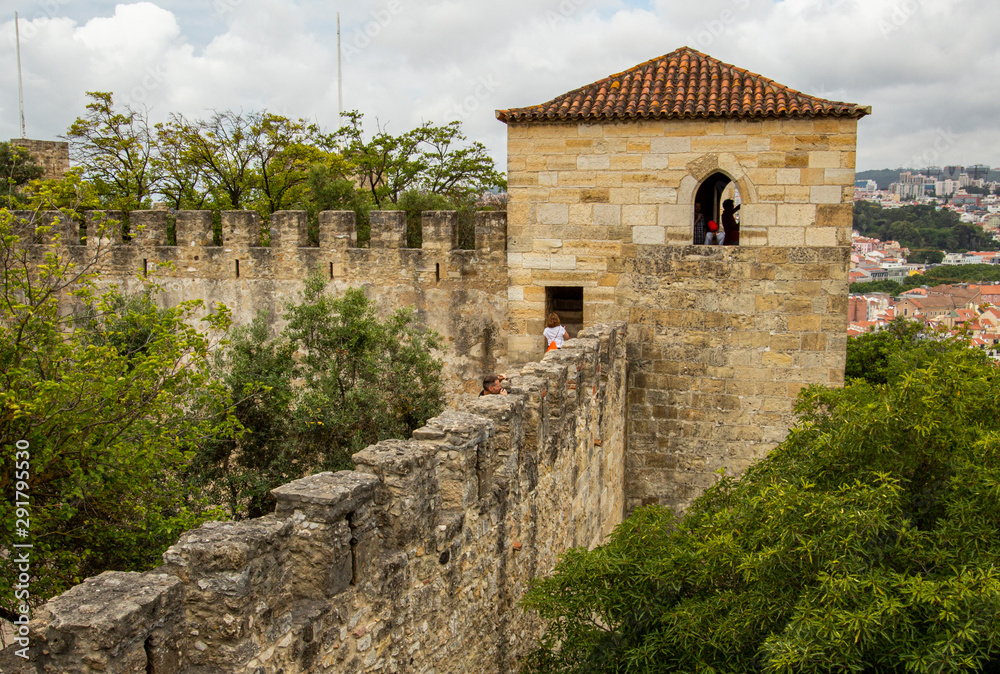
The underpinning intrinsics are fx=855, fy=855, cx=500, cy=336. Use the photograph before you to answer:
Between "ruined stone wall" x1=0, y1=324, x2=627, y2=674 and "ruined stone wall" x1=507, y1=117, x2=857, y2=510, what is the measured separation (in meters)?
4.19

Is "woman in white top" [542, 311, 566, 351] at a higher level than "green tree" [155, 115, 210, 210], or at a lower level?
lower

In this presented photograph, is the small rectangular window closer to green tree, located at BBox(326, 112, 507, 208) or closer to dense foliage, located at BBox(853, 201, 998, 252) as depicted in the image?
green tree, located at BBox(326, 112, 507, 208)

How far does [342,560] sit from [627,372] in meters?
7.54

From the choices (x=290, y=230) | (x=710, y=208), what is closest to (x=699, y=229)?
(x=710, y=208)

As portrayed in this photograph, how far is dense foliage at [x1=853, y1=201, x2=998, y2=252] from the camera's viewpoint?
42.8 meters

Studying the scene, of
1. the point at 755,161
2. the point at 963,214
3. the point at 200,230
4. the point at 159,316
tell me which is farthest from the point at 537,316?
the point at 963,214

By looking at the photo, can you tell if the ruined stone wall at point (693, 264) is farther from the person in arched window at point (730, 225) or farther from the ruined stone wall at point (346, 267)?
the person in arched window at point (730, 225)

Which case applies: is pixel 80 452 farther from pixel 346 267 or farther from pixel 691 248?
pixel 691 248

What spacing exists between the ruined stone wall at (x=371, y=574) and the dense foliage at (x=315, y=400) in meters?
3.31

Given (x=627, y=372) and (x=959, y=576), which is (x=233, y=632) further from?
Answer: (x=627, y=372)

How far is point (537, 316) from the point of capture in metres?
11.0

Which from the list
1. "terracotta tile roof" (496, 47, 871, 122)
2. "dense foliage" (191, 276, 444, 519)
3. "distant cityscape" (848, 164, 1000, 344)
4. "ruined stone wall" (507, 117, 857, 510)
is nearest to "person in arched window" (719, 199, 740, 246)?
"ruined stone wall" (507, 117, 857, 510)

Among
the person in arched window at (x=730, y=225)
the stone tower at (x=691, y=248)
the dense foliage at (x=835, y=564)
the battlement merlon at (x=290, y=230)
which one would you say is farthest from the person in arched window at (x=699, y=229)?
the dense foliage at (x=835, y=564)

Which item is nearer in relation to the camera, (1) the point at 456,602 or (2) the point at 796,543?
(2) the point at 796,543
